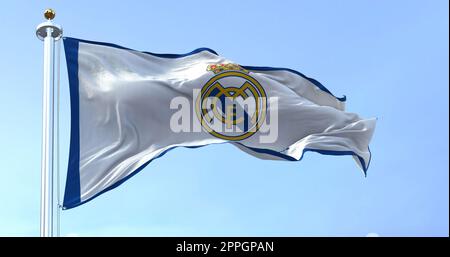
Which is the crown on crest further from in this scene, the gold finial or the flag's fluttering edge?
the gold finial

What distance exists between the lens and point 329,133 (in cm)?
1427

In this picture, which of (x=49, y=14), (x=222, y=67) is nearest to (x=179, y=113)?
(x=222, y=67)

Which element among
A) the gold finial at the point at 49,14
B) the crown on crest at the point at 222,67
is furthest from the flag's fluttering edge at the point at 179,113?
the gold finial at the point at 49,14

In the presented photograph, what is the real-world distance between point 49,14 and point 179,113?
124 inches

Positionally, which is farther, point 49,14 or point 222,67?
point 222,67

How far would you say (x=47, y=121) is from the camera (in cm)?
1192

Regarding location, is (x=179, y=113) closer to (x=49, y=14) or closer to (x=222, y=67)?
(x=222, y=67)

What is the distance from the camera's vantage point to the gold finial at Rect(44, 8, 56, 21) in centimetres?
1257

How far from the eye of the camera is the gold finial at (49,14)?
495 inches

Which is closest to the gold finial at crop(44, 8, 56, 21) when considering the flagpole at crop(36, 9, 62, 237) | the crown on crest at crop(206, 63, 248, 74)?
the flagpole at crop(36, 9, 62, 237)

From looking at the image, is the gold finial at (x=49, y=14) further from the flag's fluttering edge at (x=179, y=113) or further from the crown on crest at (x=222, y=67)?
the crown on crest at (x=222, y=67)
